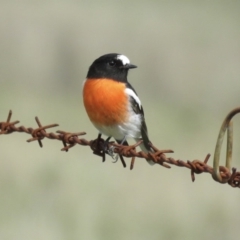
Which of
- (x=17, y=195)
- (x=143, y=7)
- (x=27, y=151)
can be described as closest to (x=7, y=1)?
(x=143, y=7)

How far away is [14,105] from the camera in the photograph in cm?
1473

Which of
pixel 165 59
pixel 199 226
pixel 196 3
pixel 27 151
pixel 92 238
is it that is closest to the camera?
pixel 92 238

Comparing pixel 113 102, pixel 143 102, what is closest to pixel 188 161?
pixel 113 102

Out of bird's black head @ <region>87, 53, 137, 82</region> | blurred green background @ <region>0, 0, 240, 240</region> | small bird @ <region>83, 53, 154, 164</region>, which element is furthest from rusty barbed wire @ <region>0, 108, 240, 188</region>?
blurred green background @ <region>0, 0, 240, 240</region>

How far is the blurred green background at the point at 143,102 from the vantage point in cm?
1073

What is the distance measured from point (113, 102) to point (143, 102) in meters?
10.4

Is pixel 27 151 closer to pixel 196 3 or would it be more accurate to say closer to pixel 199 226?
pixel 199 226

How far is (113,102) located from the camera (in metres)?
6.15

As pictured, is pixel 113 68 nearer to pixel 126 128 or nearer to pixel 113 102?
pixel 113 102

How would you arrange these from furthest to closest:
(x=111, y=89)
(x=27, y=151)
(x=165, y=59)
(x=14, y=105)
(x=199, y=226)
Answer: (x=165, y=59) → (x=14, y=105) → (x=27, y=151) → (x=199, y=226) → (x=111, y=89)

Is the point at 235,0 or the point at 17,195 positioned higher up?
the point at 235,0

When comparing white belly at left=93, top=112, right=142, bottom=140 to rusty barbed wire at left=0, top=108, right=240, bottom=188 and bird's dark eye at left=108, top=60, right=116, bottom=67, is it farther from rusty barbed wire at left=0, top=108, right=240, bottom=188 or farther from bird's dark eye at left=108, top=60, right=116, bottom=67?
rusty barbed wire at left=0, top=108, right=240, bottom=188

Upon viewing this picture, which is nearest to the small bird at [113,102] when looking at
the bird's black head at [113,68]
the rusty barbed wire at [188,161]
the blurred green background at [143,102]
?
the bird's black head at [113,68]

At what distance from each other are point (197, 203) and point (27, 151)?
9.82 ft
